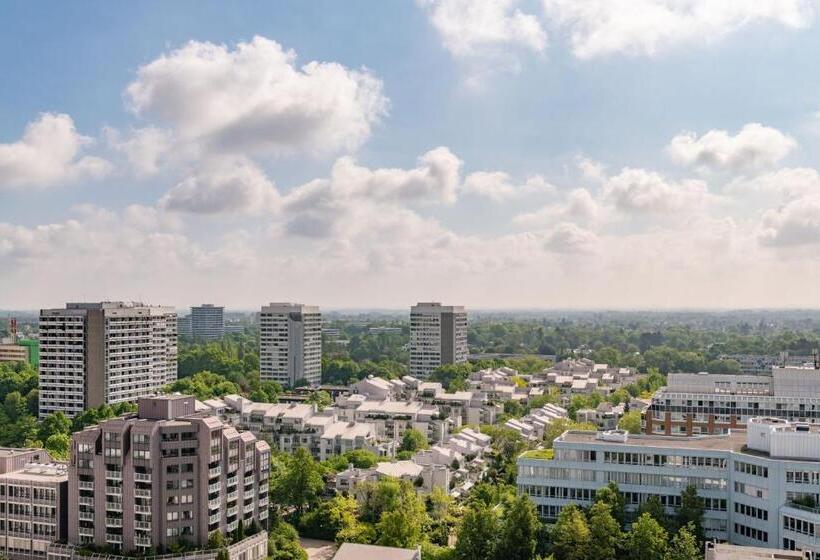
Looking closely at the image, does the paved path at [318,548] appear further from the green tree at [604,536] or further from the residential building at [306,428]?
the green tree at [604,536]

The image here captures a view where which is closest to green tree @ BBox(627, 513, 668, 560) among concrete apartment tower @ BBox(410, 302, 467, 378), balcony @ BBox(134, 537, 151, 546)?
balcony @ BBox(134, 537, 151, 546)

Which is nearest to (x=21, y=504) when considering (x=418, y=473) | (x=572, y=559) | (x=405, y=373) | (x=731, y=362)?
(x=418, y=473)

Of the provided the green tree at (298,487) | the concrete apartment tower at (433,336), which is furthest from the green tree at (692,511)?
the concrete apartment tower at (433,336)

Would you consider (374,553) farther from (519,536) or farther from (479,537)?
(519,536)

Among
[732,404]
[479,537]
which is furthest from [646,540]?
[732,404]

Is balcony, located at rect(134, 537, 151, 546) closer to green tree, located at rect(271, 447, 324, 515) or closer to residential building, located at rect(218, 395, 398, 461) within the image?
green tree, located at rect(271, 447, 324, 515)
